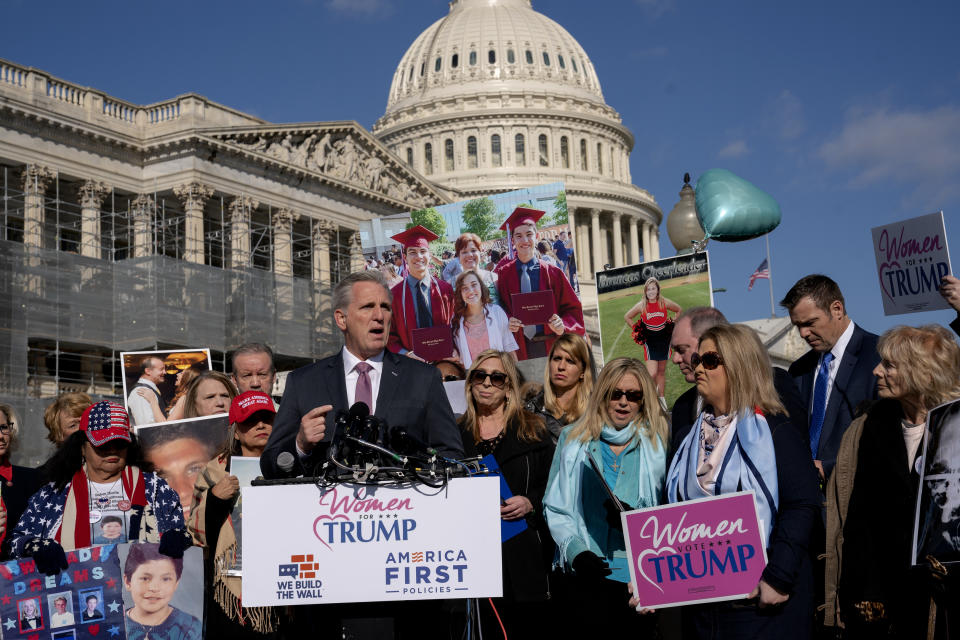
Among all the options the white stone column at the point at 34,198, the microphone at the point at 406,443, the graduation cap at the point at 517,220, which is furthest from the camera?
the white stone column at the point at 34,198

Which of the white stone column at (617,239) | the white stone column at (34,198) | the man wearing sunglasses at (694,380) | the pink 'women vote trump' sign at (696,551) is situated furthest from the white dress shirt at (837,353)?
the white stone column at (617,239)

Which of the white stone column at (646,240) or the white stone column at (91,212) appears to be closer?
the white stone column at (91,212)

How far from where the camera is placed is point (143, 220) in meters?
38.8

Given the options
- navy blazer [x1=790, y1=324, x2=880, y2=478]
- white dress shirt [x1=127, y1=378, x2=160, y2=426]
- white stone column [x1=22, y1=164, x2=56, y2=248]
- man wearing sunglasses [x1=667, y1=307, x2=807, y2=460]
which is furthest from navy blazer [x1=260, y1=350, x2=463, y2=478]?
white stone column [x1=22, y1=164, x2=56, y2=248]

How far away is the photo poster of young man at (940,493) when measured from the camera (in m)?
4.55

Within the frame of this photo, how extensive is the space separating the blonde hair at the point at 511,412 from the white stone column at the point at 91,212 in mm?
32392

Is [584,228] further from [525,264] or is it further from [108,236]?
[525,264]

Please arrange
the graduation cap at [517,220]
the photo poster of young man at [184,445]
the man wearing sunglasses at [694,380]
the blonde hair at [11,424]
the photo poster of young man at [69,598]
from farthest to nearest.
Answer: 1. the graduation cap at [517,220]
2. the photo poster of young man at [184,445]
3. the blonde hair at [11,424]
4. the photo poster of young man at [69,598]
5. the man wearing sunglasses at [694,380]

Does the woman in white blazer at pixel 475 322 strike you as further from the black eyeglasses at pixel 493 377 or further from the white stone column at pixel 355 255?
the white stone column at pixel 355 255

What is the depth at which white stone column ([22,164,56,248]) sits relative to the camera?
110ft

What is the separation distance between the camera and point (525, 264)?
1088cm

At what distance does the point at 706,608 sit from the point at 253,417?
111 inches

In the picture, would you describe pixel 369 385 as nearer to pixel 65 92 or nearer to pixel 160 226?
pixel 65 92

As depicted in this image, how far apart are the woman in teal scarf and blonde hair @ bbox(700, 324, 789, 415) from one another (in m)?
0.93
